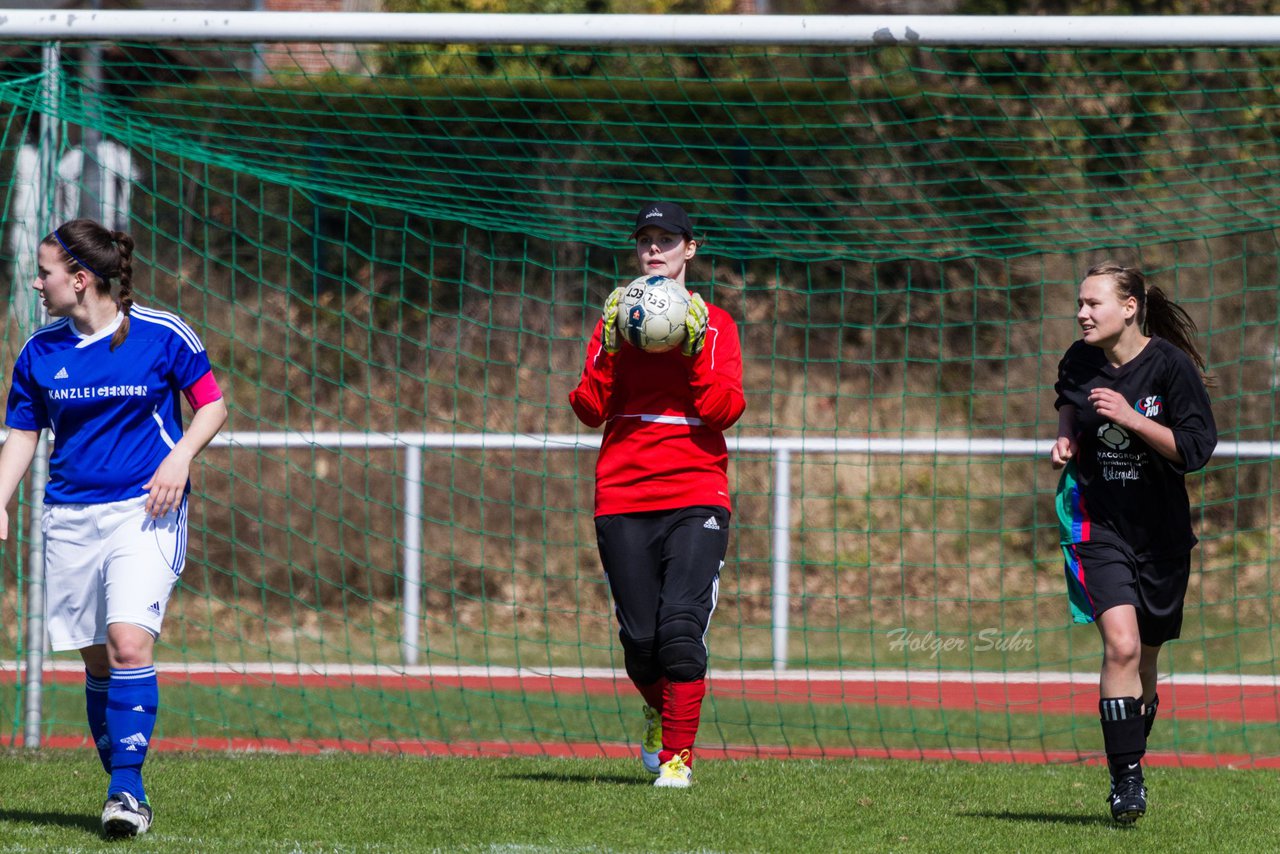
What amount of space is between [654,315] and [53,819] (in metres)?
2.41

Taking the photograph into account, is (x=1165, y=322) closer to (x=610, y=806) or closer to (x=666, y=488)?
(x=666, y=488)

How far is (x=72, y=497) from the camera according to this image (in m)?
4.23

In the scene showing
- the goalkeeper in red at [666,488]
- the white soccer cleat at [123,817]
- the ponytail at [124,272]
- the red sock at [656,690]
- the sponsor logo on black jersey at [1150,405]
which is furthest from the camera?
the red sock at [656,690]

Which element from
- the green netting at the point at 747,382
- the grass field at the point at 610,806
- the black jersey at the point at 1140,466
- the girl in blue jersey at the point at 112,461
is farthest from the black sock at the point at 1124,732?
the girl in blue jersey at the point at 112,461

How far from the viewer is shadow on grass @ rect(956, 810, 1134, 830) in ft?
14.9

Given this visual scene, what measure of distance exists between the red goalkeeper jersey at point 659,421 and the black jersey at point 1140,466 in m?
1.12

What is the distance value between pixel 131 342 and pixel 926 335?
1031 centimetres

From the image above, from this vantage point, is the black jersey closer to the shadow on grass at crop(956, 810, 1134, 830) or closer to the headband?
the shadow on grass at crop(956, 810, 1134, 830)

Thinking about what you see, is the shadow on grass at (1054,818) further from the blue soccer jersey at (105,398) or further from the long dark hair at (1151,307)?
the blue soccer jersey at (105,398)

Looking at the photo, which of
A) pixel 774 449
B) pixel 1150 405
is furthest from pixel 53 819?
pixel 774 449

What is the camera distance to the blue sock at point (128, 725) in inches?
162

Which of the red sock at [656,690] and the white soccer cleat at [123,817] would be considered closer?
the white soccer cleat at [123,817]

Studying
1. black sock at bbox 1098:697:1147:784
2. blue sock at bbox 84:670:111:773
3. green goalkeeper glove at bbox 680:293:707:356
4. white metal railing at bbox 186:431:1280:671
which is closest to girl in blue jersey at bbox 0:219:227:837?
blue sock at bbox 84:670:111:773

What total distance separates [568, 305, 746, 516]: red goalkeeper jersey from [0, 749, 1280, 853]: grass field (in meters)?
1.00
